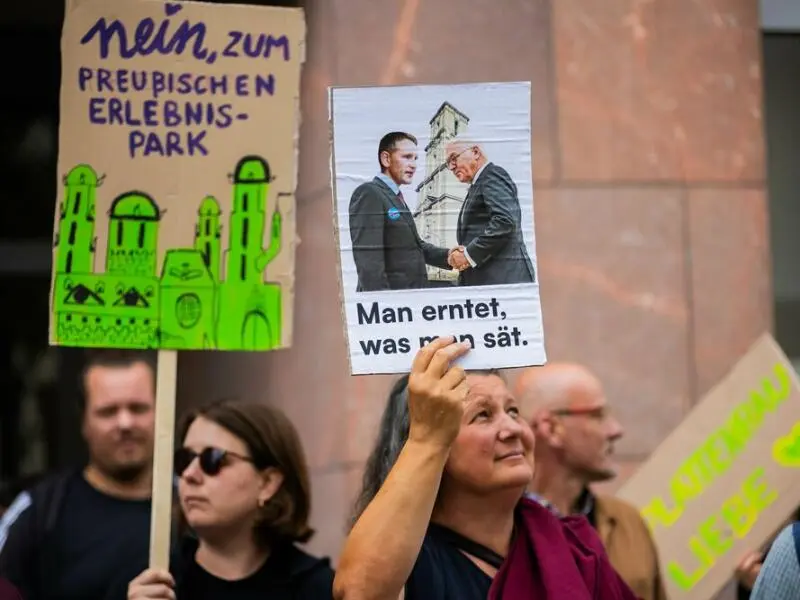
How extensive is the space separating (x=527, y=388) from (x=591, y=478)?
0.42m

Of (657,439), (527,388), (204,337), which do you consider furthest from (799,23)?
(204,337)

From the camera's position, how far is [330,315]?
760cm

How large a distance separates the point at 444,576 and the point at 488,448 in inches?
14.2

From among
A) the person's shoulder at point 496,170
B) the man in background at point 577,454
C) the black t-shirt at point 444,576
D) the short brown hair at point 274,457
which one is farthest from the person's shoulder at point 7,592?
the man in background at point 577,454

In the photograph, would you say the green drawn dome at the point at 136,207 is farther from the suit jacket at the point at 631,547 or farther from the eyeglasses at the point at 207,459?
the suit jacket at the point at 631,547

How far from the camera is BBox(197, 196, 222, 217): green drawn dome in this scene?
5.35m

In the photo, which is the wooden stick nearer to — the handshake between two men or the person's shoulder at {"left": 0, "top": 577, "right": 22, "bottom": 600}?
the person's shoulder at {"left": 0, "top": 577, "right": 22, "bottom": 600}

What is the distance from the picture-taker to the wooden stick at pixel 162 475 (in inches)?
204

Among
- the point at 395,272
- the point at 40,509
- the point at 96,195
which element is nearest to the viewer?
the point at 395,272

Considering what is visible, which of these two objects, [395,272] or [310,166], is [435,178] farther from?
[310,166]

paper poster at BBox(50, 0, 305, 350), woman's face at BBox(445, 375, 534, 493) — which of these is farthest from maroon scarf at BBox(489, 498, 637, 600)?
paper poster at BBox(50, 0, 305, 350)

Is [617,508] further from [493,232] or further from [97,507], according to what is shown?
[493,232]

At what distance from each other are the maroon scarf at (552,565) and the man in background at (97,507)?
1.70 meters

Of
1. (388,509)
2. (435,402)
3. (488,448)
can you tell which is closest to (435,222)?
(435,402)
